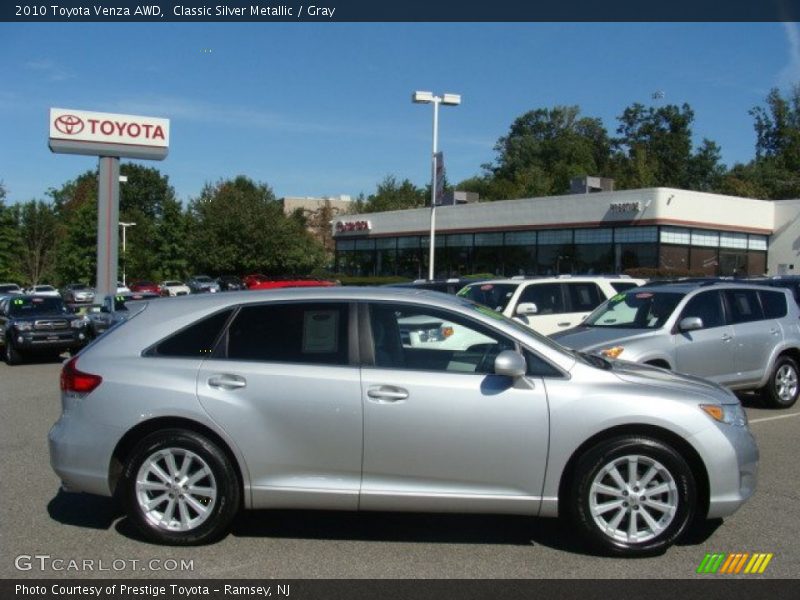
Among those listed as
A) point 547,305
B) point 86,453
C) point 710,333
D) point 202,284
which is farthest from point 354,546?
point 202,284

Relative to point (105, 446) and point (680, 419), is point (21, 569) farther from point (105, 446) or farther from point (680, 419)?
point (680, 419)

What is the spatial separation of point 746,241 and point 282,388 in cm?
3746

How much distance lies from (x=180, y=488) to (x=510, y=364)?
7.56 ft

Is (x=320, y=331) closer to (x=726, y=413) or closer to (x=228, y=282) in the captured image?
(x=726, y=413)

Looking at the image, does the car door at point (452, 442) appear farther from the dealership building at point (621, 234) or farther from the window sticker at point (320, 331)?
the dealership building at point (621, 234)

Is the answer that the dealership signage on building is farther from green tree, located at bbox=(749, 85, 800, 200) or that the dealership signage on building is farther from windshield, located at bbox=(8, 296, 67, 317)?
green tree, located at bbox=(749, 85, 800, 200)

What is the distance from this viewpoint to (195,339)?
5.73 m

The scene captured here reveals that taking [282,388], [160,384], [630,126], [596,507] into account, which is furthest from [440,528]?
[630,126]

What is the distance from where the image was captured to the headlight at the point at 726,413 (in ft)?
17.7

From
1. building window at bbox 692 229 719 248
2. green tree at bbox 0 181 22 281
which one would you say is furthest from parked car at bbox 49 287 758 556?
green tree at bbox 0 181 22 281

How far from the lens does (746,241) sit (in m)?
38.7

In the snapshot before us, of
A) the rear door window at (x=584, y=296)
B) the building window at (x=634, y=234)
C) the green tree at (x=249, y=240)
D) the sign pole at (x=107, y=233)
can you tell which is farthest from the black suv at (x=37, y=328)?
the green tree at (x=249, y=240)

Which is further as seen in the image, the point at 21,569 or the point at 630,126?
the point at 630,126

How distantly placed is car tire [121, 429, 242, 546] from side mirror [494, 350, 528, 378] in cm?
187
